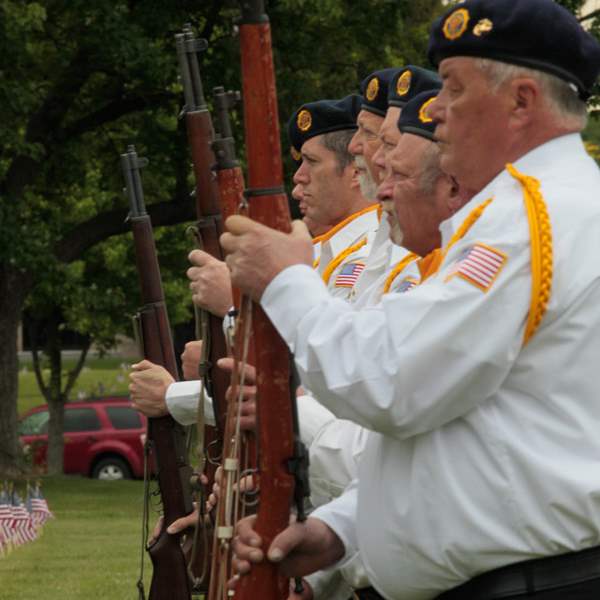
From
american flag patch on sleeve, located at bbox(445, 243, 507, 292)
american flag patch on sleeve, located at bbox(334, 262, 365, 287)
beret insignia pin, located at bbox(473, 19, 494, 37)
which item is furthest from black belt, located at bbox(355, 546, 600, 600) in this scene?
american flag patch on sleeve, located at bbox(334, 262, 365, 287)

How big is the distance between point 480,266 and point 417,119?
1.33m

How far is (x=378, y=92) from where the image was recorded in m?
5.47

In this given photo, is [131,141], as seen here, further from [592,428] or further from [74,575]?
[592,428]

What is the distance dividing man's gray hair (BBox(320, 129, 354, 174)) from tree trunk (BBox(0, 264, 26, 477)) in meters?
17.5

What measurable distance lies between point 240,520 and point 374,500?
17.9 inches

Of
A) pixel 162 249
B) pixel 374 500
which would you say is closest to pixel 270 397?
pixel 374 500

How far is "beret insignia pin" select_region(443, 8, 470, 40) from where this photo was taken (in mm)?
3215

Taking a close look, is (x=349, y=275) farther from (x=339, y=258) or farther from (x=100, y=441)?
(x=100, y=441)

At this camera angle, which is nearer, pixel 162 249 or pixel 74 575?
pixel 74 575

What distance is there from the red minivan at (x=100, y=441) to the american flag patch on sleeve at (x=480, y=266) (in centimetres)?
2932

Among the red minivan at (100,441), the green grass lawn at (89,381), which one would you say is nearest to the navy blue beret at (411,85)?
the red minivan at (100,441)

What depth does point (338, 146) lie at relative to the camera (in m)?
6.38

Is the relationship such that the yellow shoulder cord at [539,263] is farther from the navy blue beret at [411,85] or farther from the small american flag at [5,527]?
the small american flag at [5,527]

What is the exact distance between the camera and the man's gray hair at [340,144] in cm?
624
